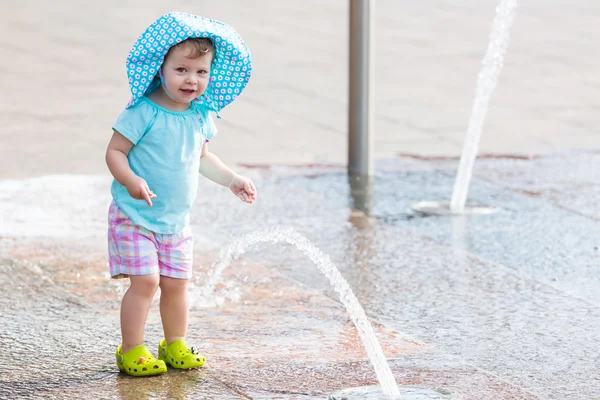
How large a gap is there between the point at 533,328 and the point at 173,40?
1861 millimetres

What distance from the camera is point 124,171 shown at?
4.00m

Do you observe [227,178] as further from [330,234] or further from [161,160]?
[330,234]

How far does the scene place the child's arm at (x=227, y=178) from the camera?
4.29 meters

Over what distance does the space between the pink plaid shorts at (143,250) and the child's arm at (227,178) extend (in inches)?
9.4

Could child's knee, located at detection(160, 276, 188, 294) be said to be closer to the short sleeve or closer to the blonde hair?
the short sleeve

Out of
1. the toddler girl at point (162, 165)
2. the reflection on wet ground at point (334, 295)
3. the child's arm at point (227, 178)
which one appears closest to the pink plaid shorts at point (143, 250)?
the toddler girl at point (162, 165)

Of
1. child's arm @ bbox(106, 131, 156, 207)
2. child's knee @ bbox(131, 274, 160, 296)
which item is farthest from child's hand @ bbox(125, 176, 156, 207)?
child's knee @ bbox(131, 274, 160, 296)

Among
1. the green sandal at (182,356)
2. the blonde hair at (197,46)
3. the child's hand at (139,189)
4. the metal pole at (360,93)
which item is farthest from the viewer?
the metal pole at (360,93)

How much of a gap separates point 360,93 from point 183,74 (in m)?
3.91

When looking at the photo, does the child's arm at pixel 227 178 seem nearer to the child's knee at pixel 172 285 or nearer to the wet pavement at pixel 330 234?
the child's knee at pixel 172 285

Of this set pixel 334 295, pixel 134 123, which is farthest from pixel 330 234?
pixel 134 123

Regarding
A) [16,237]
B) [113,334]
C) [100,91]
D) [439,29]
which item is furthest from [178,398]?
[439,29]

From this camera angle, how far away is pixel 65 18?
47.2 ft

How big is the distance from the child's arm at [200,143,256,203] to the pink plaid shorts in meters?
0.24
